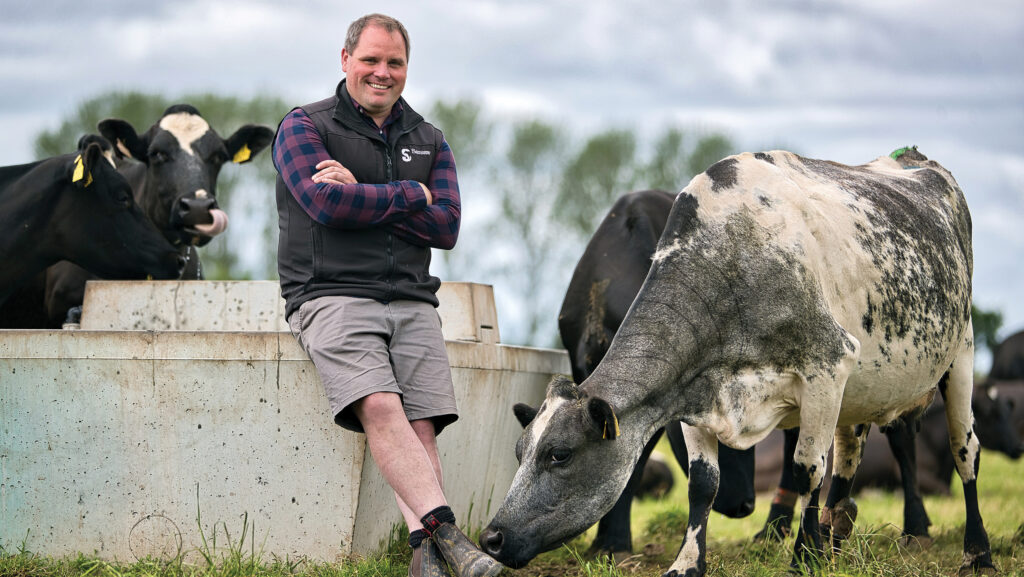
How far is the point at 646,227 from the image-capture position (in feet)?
23.2

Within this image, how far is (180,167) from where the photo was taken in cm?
888

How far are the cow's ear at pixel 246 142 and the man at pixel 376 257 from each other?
4.82m

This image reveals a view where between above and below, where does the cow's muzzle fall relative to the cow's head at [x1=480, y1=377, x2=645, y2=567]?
above

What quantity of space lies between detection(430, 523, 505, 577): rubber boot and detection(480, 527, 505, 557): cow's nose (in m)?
0.15

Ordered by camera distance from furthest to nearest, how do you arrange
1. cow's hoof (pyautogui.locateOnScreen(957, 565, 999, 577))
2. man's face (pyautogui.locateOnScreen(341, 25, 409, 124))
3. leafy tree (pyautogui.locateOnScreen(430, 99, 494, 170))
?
leafy tree (pyautogui.locateOnScreen(430, 99, 494, 170)) < cow's hoof (pyautogui.locateOnScreen(957, 565, 999, 577)) < man's face (pyautogui.locateOnScreen(341, 25, 409, 124))

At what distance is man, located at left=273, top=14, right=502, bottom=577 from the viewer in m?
4.69

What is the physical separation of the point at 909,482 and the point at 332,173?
495 centimetres

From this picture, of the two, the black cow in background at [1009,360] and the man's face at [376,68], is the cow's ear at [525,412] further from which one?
the black cow in background at [1009,360]

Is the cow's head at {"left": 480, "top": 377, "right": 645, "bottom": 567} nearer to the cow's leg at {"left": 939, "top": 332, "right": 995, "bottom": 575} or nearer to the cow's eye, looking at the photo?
the cow's eye

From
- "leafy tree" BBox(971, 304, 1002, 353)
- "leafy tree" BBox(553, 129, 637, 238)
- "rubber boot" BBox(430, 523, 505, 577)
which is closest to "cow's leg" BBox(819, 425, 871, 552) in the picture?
"rubber boot" BBox(430, 523, 505, 577)

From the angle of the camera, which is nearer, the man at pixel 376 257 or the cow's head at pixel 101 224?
the man at pixel 376 257

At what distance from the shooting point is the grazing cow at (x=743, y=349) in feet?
15.5

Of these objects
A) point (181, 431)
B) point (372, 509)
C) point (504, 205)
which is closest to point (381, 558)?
point (372, 509)

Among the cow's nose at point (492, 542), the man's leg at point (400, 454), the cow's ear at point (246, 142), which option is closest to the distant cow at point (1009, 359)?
the cow's ear at point (246, 142)
